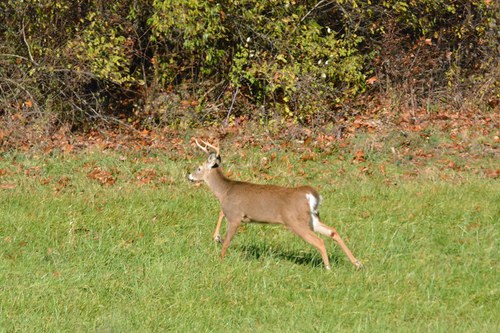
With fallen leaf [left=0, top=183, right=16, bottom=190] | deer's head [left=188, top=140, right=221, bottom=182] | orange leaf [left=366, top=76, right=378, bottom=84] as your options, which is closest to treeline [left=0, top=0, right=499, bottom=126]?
orange leaf [left=366, top=76, right=378, bottom=84]

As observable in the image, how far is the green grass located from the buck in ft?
0.71

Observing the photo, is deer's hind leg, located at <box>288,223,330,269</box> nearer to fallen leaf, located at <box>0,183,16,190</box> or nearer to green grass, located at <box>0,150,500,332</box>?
green grass, located at <box>0,150,500,332</box>

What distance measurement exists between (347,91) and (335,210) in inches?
260

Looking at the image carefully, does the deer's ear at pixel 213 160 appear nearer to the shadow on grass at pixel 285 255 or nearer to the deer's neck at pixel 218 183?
the deer's neck at pixel 218 183

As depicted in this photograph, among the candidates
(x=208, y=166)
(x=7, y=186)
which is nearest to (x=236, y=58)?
(x=7, y=186)

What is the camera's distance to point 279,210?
8102 millimetres

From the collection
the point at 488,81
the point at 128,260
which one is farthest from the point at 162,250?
the point at 488,81

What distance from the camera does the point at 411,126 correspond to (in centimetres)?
1541

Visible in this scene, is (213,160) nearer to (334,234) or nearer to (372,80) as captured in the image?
(334,234)

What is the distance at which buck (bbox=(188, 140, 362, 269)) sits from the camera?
26.2 ft

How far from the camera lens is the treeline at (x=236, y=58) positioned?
596 inches

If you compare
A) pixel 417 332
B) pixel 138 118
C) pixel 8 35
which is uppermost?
pixel 417 332

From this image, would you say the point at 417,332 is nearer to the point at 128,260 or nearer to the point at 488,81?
the point at 128,260

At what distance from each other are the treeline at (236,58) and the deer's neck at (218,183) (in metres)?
5.89
